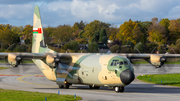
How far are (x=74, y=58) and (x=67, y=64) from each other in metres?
1.03

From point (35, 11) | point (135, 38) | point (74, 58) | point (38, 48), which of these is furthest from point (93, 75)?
point (135, 38)

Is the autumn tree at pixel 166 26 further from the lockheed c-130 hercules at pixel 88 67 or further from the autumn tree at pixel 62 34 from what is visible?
the lockheed c-130 hercules at pixel 88 67

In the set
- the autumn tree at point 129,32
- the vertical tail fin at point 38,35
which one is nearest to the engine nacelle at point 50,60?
the vertical tail fin at point 38,35

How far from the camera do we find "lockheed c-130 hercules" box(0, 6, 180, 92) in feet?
74.3

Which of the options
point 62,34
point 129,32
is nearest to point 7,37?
point 62,34

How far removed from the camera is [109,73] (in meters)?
23.1

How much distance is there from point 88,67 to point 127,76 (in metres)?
4.79

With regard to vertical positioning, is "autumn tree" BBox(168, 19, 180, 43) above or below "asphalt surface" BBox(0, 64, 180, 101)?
above

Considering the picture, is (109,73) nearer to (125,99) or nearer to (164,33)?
(125,99)

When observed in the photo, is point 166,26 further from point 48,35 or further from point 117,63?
point 117,63

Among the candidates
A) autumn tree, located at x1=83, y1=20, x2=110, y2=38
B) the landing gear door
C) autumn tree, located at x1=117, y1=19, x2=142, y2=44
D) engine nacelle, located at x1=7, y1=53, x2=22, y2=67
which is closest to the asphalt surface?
the landing gear door

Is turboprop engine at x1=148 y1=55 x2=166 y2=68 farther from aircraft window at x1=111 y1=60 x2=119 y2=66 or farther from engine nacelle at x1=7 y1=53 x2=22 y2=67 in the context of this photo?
engine nacelle at x1=7 y1=53 x2=22 y2=67

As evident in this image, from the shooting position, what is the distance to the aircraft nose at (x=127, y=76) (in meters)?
21.6

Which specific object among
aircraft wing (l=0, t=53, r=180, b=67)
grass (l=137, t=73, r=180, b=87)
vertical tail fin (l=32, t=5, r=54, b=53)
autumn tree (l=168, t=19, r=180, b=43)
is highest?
autumn tree (l=168, t=19, r=180, b=43)
